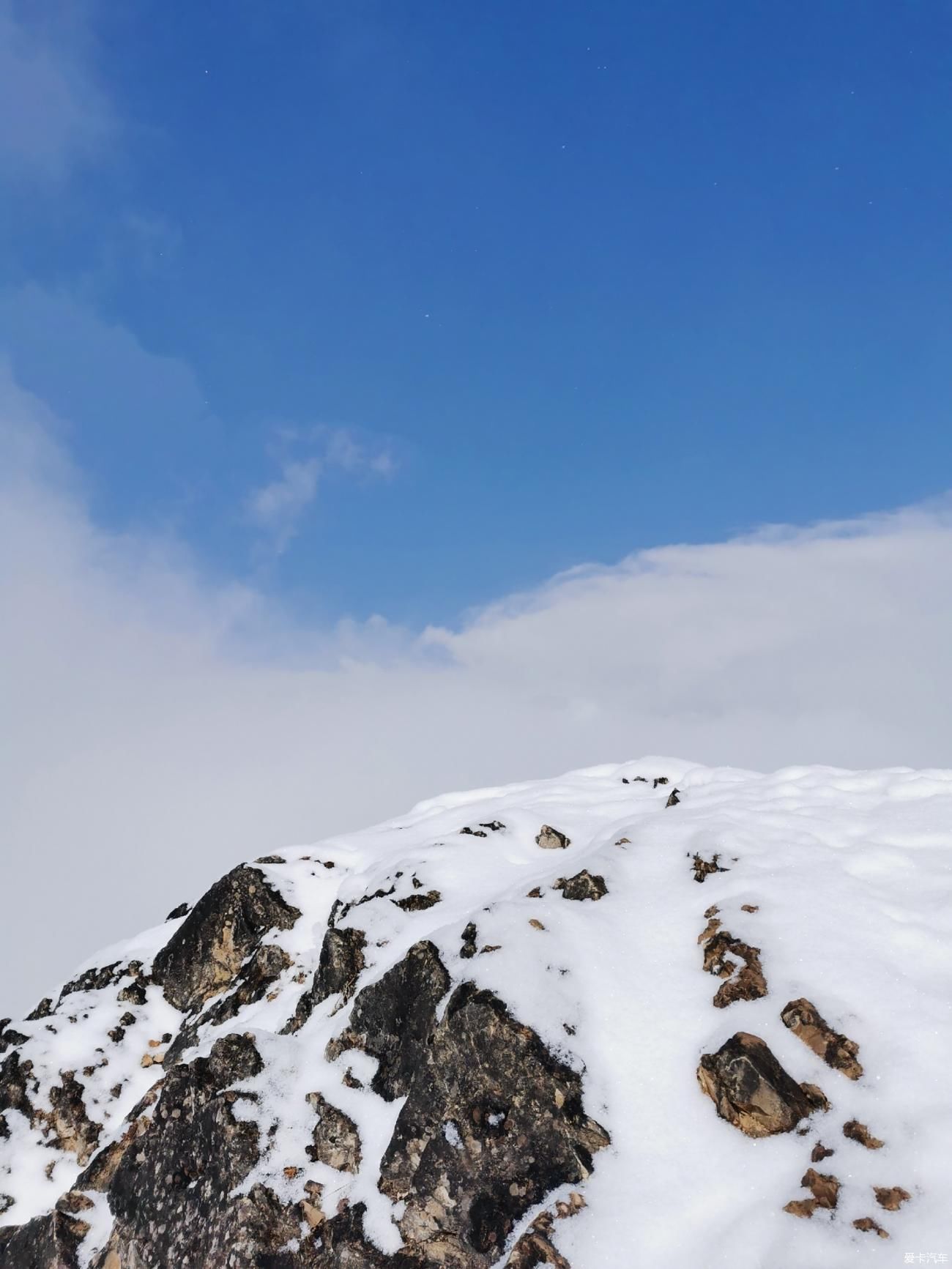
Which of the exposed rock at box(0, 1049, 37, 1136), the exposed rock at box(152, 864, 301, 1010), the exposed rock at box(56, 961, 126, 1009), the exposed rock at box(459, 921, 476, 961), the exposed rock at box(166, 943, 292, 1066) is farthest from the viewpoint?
the exposed rock at box(56, 961, 126, 1009)

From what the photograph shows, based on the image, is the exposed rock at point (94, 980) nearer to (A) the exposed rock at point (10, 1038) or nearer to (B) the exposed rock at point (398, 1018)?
(A) the exposed rock at point (10, 1038)

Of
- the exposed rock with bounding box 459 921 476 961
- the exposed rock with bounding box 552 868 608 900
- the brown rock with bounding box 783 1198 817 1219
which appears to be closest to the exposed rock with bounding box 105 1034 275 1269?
the exposed rock with bounding box 459 921 476 961

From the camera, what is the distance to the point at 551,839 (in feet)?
53.3

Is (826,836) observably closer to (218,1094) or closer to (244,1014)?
(218,1094)

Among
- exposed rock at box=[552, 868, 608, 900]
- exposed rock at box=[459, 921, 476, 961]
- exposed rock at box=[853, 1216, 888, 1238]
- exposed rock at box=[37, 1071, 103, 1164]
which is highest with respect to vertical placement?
exposed rock at box=[552, 868, 608, 900]

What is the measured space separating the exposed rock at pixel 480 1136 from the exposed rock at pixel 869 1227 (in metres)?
2.75

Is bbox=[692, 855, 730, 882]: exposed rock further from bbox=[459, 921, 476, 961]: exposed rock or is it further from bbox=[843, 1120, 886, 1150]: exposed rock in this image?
bbox=[843, 1120, 886, 1150]: exposed rock

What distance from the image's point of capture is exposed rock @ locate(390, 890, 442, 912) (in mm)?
14305

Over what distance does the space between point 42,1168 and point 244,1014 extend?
4425 mm

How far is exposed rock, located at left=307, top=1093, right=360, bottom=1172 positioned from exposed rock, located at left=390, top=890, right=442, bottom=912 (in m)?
4.00

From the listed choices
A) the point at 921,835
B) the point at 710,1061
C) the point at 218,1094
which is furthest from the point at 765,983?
the point at 218,1094

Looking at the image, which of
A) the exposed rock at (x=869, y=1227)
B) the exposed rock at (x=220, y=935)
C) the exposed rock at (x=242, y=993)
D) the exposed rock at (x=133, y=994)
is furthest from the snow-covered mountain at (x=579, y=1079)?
the exposed rock at (x=133, y=994)

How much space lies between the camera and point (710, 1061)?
28.5ft

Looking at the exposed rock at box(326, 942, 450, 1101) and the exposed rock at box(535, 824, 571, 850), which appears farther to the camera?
the exposed rock at box(535, 824, 571, 850)
